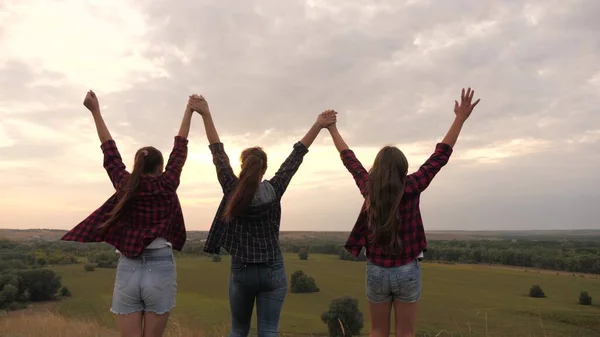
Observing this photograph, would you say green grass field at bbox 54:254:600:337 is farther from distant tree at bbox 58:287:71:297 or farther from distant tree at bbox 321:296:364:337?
distant tree at bbox 321:296:364:337

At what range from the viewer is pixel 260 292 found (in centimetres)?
342

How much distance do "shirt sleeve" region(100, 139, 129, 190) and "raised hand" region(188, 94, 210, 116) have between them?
2.51 ft

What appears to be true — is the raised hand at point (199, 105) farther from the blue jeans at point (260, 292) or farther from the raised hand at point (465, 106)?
the raised hand at point (465, 106)

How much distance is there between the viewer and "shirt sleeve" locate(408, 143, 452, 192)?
353cm

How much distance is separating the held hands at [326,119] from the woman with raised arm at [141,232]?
128 cm

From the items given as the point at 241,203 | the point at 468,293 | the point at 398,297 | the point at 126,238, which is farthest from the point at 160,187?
the point at 468,293

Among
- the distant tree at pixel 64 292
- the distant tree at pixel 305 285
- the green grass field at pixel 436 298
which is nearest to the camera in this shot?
the green grass field at pixel 436 298

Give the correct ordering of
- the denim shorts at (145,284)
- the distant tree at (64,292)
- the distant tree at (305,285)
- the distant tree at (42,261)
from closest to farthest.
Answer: the denim shorts at (145,284) → the distant tree at (64,292) → the distant tree at (42,261) → the distant tree at (305,285)

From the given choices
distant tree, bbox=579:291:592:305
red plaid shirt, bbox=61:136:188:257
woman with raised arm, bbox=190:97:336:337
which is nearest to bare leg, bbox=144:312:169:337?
red plaid shirt, bbox=61:136:188:257

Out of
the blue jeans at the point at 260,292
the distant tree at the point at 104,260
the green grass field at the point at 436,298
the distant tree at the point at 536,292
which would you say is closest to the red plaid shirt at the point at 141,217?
the blue jeans at the point at 260,292

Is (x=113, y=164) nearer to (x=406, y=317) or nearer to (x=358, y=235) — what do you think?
(x=358, y=235)

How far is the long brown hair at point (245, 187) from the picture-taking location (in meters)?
3.33

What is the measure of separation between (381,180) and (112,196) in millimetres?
2144

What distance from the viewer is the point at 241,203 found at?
333 centimetres
